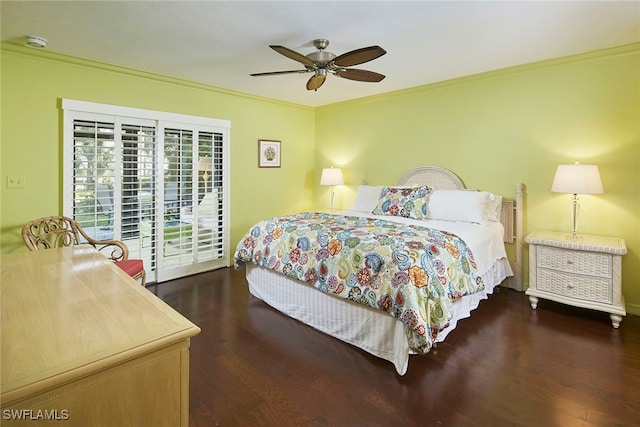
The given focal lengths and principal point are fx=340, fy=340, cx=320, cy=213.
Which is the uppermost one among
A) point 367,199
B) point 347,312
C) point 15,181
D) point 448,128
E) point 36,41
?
point 36,41

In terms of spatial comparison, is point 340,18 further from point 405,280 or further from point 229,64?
point 405,280

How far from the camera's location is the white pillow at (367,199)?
4246 millimetres

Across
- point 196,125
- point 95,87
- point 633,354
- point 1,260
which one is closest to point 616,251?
point 633,354

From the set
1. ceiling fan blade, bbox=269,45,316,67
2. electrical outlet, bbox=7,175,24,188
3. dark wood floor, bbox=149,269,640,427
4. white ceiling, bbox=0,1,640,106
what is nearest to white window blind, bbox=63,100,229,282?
electrical outlet, bbox=7,175,24,188

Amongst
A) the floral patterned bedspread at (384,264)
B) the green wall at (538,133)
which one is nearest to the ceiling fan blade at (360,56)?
the floral patterned bedspread at (384,264)

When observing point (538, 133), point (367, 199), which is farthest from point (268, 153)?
point (538, 133)

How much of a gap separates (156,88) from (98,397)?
3.76 meters

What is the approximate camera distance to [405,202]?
3.78m

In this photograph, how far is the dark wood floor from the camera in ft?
5.89

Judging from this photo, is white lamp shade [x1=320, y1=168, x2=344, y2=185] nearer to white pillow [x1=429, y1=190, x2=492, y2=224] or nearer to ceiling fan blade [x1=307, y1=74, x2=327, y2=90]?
white pillow [x1=429, y1=190, x2=492, y2=224]

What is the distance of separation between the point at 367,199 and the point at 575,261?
2.20m

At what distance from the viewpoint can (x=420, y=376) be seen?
6.97 feet

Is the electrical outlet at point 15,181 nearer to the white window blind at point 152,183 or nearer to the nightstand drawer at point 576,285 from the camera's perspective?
the white window blind at point 152,183

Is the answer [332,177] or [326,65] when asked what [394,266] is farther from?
[332,177]
